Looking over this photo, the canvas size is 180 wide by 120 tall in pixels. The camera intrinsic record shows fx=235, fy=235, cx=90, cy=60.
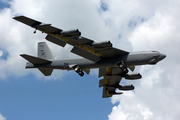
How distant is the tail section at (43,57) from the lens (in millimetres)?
38737

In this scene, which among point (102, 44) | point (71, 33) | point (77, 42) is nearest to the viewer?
point (71, 33)

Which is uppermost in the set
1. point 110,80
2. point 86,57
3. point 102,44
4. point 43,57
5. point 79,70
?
point 43,57

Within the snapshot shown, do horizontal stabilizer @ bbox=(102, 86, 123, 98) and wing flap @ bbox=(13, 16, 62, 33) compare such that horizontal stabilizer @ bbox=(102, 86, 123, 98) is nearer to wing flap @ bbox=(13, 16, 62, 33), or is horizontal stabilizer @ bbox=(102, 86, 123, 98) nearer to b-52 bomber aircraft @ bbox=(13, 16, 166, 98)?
b-52 bomber aircraft @ bbox=(13, 16, 166, 98)

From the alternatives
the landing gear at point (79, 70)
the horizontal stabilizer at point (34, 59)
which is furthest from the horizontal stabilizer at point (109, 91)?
the horizontal stabilizer at point (34, 59)

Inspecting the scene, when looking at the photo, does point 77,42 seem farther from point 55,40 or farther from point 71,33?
point 71,33

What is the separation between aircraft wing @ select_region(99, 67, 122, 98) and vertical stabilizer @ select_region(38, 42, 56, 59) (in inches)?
377

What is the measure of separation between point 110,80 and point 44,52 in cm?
1366

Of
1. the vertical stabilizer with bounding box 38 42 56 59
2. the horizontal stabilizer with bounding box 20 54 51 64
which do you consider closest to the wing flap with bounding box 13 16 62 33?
the horizontal stabilizer with bounding box 20 54 51 64

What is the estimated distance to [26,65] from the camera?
→ 40.2 meters

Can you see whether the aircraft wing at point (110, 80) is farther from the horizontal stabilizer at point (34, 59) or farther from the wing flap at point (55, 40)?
the wing flap at point (55, 40)

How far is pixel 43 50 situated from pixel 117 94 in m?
17.1

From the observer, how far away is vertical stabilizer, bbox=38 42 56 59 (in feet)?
141

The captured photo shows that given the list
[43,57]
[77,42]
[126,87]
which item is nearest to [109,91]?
[126,87]

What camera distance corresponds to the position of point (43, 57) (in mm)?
43031
